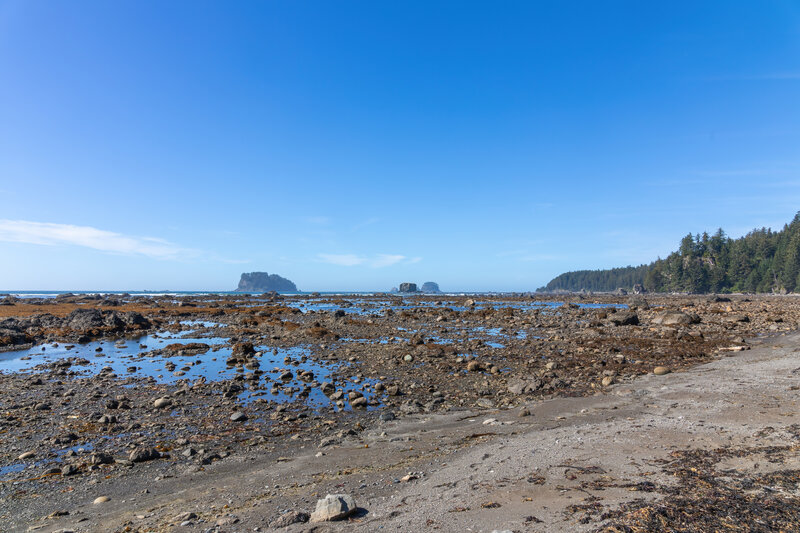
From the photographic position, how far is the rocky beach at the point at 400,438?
649 cm

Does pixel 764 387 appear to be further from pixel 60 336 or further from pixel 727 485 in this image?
pixel 60 336

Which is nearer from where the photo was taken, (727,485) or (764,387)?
(727,485)

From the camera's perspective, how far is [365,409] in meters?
14.7

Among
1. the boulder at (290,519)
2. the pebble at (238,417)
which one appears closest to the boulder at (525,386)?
the pebble at (238,417)

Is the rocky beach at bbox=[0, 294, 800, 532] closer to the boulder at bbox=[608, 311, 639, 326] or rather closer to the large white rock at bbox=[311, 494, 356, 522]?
the large white rock at bbox=[311, 494, 356, 522]

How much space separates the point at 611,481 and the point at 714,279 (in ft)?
537

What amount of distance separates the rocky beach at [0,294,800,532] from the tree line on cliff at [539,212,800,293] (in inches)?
5088

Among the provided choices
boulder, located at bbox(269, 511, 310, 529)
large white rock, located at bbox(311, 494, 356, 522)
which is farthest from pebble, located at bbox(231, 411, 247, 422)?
large white rock, located at bbox(311, 494, 356, 522)

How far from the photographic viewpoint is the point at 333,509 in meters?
6.34

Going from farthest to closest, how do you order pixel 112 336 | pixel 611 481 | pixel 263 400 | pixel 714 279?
Result: pixel 714 279, pixel 112 336, pixel 263 400, pixel 611 481

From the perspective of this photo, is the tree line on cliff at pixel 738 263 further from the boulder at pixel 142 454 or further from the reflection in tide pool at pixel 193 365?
the boulder at pixel 142 454

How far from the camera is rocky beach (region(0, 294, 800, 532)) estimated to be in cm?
649

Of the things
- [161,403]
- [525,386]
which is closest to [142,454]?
[161,403]

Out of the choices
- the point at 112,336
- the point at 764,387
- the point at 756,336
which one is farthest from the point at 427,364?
the point at 112,336
